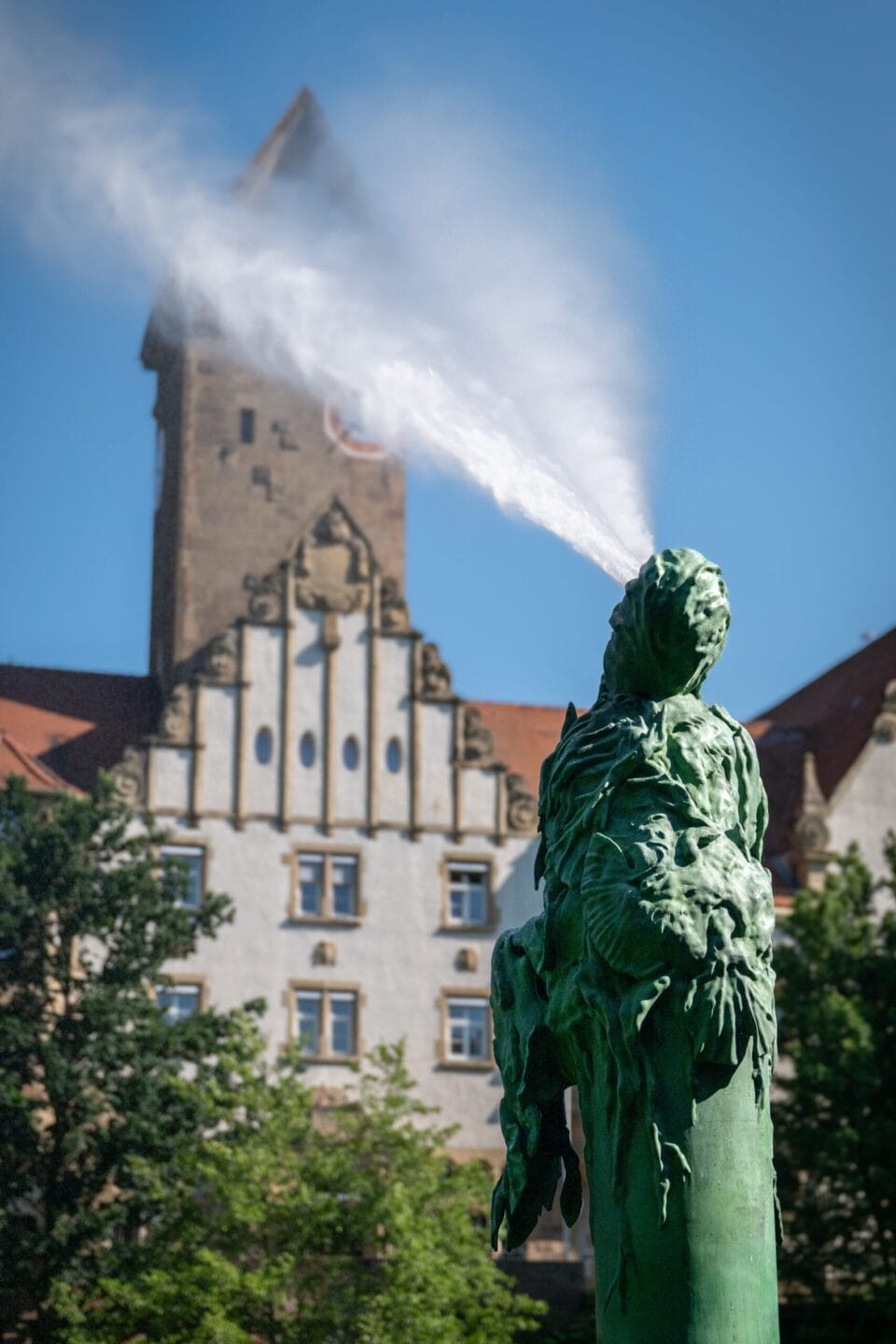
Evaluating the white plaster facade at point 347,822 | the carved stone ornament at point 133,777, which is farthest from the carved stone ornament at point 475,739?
the carved stone ornament at point 133,777

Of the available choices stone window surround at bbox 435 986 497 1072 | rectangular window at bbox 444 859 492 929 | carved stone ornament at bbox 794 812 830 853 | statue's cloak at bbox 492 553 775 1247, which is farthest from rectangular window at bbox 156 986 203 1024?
statue's cloak at bbox 492 553 775 1247

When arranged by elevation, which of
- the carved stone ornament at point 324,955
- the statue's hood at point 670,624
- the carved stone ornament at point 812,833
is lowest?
the statue's hood at point 670,624

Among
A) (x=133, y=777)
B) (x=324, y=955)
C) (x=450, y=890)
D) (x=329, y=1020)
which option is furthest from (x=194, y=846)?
(x=450, y=890)

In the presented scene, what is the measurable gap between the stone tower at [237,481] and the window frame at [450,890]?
8947 millimetres

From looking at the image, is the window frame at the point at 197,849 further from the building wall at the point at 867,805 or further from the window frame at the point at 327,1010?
the building wall at the point at 867,805

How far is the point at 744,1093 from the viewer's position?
22.9 feet

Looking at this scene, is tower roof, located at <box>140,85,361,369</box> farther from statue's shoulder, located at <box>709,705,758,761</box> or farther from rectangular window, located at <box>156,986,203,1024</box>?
statue's shoulder, located at <box>709,705,758,761</box>

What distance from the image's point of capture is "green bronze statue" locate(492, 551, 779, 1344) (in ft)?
22.3

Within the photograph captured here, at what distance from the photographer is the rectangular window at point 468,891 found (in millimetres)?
47375

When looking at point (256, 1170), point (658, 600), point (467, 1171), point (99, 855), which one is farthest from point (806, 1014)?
point (658, 600)

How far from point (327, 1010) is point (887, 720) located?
1275 centimetres

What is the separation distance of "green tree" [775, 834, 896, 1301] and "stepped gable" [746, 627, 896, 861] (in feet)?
33.4

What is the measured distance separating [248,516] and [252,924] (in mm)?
12502

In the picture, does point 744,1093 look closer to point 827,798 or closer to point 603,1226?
point 603,1226
